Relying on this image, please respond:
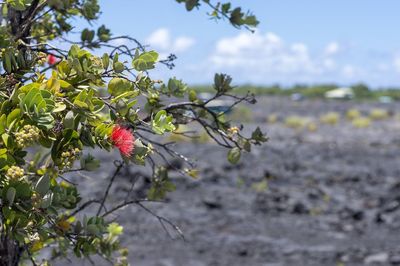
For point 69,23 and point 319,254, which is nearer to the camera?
point 69,23

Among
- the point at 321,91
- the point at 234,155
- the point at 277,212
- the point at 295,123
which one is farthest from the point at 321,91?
the point at 234,155

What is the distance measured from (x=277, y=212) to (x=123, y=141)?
11.1 m

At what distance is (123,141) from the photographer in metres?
2.44

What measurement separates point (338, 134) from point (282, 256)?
61.4 ft

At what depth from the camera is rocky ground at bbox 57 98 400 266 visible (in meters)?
10.5

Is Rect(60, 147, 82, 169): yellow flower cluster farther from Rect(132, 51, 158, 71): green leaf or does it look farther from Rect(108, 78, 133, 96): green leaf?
Rect(132, 51, 158, 71): green leaf

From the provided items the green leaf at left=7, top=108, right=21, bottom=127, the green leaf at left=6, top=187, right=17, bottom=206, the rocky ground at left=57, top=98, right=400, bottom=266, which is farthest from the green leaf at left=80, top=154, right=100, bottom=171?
the rocky ground at left=57, top=98, right=400, bottom=266

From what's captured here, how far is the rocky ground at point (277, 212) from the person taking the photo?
10.5 meters

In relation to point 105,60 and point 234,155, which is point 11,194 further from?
point 234,155

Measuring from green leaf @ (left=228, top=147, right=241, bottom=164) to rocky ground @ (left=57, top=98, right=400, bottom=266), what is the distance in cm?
659

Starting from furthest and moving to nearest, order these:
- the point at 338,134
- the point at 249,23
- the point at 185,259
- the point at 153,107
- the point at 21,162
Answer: the point at 338,134, the point at 185,259, the point at 249,23, the point at 153,107, the point at 21,162

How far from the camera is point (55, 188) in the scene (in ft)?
9.55

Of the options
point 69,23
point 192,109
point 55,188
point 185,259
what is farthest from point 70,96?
point 185,259

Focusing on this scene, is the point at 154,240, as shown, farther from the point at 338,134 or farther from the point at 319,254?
the point at 338,134
